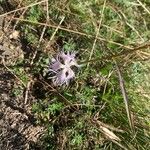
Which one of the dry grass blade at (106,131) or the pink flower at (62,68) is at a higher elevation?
the pink flower at (62,68)

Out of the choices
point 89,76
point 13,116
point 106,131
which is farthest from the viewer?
point 89,76

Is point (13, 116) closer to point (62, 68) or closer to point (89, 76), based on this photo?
point (62, 68)

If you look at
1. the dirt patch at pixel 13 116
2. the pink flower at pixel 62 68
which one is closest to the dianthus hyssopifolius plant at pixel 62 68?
the pink flower at pixel 62 68

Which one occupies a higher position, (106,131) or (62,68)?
→ (62,68)

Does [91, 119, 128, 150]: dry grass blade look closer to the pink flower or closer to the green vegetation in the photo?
the green vegetation

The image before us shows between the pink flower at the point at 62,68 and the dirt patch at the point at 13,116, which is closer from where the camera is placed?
the dirt patch at the point at 13,116

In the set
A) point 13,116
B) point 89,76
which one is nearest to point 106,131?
point 89,76

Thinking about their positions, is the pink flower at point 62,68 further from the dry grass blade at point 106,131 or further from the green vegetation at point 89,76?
the dry grass blade at point 106,131

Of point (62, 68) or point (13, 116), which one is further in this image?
point (62, 68)

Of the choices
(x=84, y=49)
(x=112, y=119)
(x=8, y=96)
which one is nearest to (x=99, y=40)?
(x=84, y=49)
